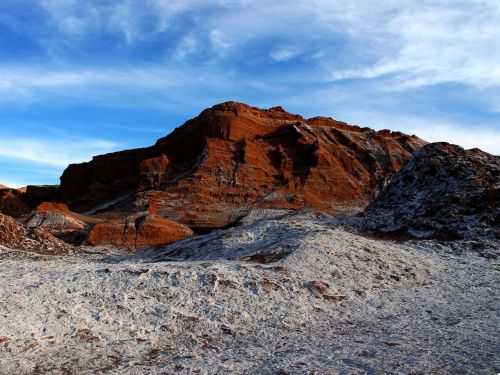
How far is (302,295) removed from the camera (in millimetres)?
11398

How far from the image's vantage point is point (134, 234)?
34562mm

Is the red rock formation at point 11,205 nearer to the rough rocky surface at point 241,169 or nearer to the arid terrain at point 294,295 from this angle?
the rough rocky surface at point 241,169

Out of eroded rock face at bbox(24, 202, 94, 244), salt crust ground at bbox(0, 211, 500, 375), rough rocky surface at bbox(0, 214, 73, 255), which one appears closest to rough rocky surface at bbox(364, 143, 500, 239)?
salt crust ground at bbox(0, 211, 500, 375)

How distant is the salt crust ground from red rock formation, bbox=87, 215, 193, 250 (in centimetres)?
2063

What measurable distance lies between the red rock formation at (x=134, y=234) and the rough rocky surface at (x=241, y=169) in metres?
15.2

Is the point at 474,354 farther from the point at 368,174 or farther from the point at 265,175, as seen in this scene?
the point at 368,174

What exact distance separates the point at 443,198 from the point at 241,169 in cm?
4385

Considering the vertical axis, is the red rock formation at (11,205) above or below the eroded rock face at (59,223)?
above

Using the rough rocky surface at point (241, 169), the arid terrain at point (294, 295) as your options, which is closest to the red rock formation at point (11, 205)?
the rough rocky surface at point (241, 169)

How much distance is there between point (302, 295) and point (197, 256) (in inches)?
275

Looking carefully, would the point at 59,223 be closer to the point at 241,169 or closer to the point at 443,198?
the point at 443,198

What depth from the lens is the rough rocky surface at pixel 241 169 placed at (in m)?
60.4

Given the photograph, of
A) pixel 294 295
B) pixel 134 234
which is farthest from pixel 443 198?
pixel 134 234

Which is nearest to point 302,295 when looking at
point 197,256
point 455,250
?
A: point 197,256
